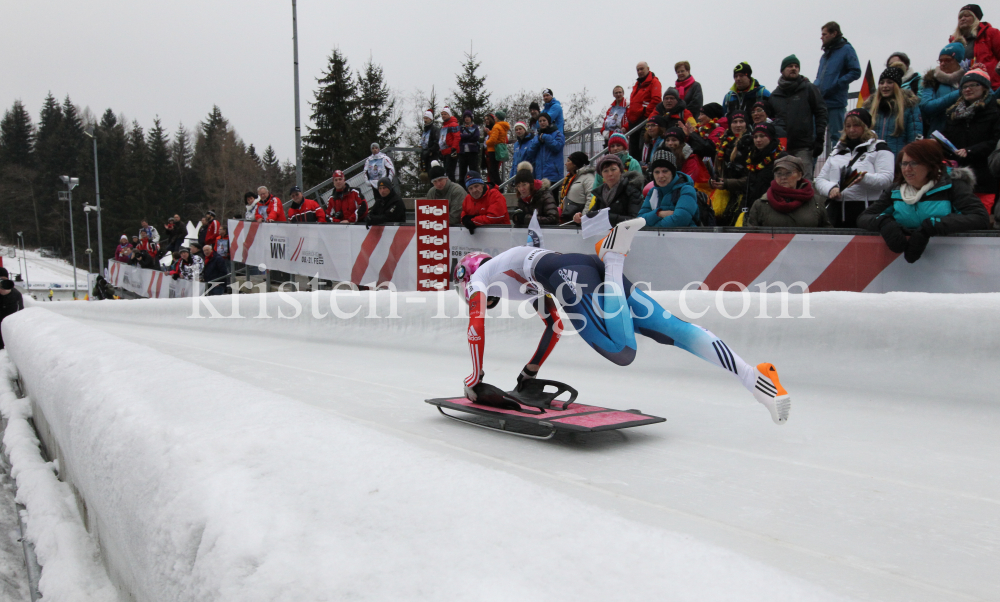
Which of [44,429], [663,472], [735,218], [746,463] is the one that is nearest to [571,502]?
[663,472]

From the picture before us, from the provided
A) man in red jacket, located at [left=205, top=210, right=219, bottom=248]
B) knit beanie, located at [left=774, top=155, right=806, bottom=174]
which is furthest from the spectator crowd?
man in red jacket, located at [left=205, top=210, right=219, bottom=248]

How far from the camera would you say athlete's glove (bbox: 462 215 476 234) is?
7.72 m

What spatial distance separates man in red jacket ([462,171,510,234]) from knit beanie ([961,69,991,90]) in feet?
14.2

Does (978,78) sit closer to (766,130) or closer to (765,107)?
(766,130)

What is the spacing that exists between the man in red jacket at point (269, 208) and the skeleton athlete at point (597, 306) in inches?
389

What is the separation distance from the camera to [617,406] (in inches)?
150

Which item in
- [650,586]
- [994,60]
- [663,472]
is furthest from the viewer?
[994,60]

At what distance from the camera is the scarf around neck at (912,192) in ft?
13.8

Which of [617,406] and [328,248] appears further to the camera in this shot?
[328,248]

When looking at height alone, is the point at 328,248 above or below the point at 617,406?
above

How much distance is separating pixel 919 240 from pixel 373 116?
24.4 metres

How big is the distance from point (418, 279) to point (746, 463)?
214 inches

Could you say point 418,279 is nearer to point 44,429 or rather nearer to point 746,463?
point 44,429

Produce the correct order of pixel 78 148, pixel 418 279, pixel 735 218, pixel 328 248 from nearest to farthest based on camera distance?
pixel 735 218 < pixel 418 279 < pixel 328 248 < pixel 78 148
